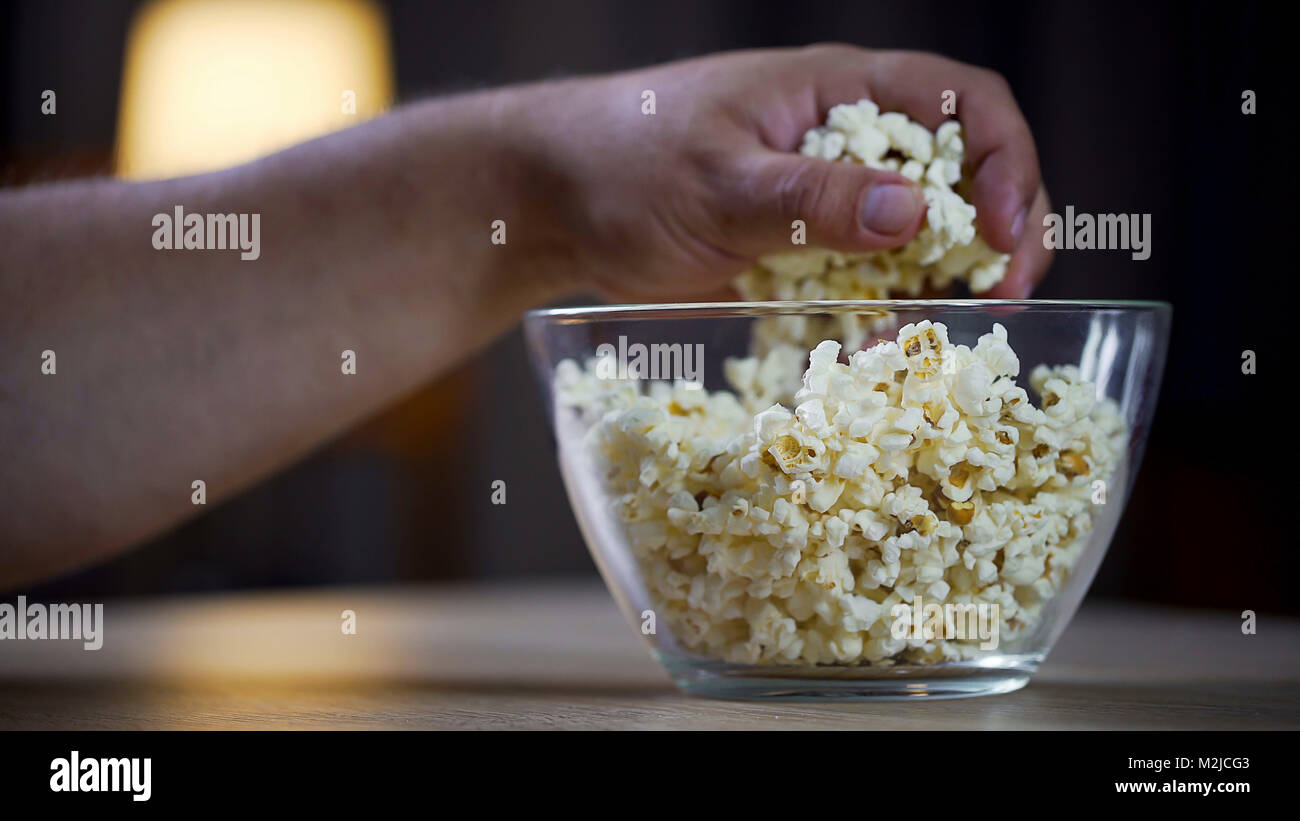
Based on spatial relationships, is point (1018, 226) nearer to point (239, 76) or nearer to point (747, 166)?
point (747, 166)

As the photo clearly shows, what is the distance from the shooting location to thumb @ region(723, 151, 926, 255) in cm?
74

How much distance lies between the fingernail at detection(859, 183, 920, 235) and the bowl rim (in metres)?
0.07

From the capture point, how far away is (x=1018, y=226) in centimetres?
78

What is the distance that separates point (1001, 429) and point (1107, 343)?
0.32ft

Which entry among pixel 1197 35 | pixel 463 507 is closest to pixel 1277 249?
pixel 1197 35

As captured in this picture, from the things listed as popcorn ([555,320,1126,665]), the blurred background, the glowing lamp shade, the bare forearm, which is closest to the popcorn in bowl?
popcorn ([555,320,1126,665])

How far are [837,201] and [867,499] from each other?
17cm

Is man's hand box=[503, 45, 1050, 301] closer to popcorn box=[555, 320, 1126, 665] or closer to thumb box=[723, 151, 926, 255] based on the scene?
thumb box=[723, 151, 926, 255]

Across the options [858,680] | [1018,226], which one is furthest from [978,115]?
[858,680]

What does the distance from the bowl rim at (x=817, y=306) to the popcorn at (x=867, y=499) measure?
16mm

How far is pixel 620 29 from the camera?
2.59m

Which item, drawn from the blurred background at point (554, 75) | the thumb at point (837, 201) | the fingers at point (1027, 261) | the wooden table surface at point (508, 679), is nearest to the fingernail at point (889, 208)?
the thumb at point (837, 201)

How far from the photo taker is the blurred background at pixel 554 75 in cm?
160

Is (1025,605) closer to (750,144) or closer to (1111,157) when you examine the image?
(750,144)
